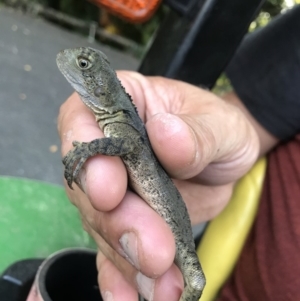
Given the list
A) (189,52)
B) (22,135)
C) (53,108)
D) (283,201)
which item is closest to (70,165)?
(189,52)

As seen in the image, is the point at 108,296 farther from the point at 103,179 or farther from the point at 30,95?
the point at 30,95

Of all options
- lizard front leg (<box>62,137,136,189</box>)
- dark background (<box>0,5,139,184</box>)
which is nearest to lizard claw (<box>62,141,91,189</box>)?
lizard front leg (<box>62,137,136,189</box>)

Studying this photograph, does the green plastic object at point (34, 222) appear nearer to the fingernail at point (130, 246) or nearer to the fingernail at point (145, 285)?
the fingernail at point (145, 285)

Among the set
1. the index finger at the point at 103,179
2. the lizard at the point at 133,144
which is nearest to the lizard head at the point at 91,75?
the lizard at the point at 133,144

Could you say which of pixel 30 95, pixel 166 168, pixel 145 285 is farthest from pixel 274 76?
pixel 30 95

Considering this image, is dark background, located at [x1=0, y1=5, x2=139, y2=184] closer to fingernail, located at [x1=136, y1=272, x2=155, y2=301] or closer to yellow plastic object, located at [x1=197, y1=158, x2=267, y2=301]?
yellow plastic object, located at [x1=197, y1=158, x2=267, y2=301]

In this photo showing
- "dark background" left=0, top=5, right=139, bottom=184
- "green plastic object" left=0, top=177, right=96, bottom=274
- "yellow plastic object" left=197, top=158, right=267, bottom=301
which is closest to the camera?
"green plastic object" left=0, top=177, right=96, bottom=274

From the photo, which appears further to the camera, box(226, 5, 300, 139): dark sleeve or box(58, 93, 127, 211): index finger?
box(226, 5, 300, 139): dark sleeve
